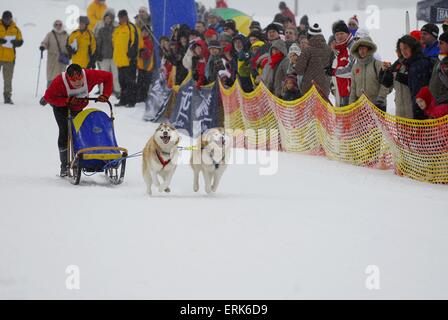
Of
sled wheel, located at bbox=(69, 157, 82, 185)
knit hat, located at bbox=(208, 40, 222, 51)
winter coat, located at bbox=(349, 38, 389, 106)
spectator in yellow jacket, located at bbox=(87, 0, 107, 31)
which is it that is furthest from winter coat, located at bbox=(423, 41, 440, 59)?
spectator in yellow jacket, located at bbox=(87, 0, 107, 31)

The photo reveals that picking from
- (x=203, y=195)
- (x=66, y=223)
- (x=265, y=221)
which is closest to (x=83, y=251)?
(x=66, y=223)

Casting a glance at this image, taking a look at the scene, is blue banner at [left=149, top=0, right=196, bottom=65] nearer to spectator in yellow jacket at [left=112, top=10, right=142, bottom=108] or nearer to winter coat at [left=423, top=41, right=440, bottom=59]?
spectator in yellow jacket at [left=112, top=10, right=142, bottom=108]

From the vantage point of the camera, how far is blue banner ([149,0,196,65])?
17641 millimetres

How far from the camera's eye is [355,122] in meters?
10.6

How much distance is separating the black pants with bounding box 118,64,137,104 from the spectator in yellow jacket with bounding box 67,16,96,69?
1.14 m

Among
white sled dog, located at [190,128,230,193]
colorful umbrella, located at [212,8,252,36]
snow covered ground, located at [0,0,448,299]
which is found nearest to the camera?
snow covered ground, located at [0,0,448,299]

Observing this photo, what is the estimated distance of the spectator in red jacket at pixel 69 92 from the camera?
937 cm

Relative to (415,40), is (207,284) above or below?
below

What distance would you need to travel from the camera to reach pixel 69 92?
9.44m

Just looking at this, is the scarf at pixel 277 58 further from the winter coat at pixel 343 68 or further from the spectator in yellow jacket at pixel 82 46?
the spectator in yellow jacket at pixel 82 46

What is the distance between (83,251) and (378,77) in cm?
594

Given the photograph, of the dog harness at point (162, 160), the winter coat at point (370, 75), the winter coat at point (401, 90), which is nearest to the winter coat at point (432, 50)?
the winter coat at point (401, 90)

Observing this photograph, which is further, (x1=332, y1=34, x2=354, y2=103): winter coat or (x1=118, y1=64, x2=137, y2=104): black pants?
(x1=118, y1=64, x2=137, y2=104): black pants

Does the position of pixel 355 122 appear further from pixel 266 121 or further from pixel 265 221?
pixel 265 221
